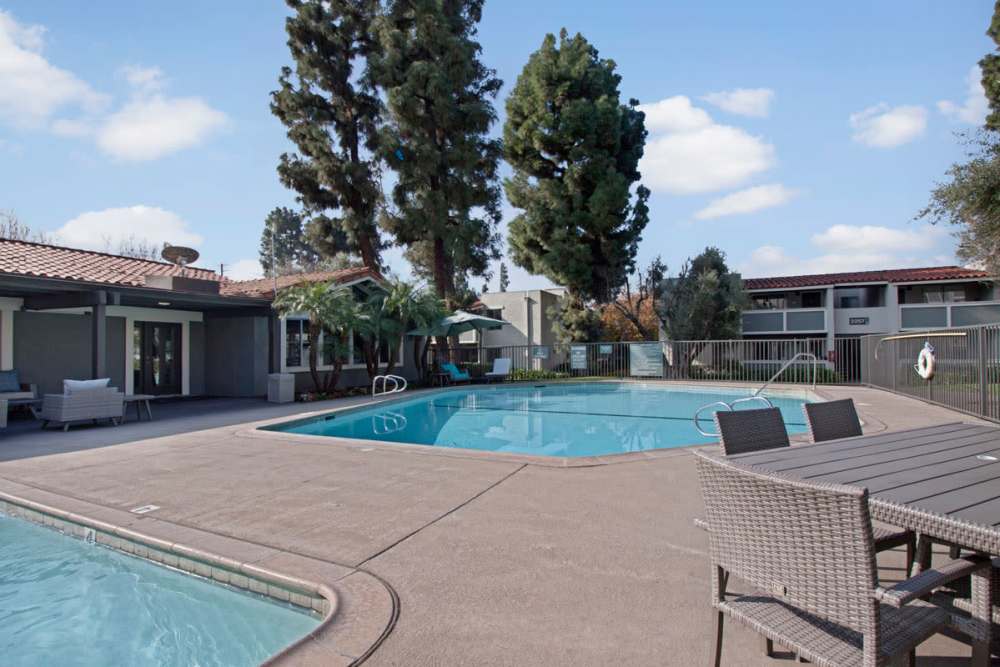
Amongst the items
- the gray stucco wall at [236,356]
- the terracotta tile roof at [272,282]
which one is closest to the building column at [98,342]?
the terracotta tile roof at [272,282]

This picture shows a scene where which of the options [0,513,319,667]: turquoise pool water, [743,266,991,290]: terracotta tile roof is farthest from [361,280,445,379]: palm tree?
[743,266,991,290]: terracotta tile roof

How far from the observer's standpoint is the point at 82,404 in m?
9.45

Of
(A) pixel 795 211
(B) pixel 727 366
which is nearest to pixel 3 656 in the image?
(A) pixel 795 211

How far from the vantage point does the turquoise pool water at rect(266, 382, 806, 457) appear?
9828 mm

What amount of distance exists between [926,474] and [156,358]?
1639 centimetres

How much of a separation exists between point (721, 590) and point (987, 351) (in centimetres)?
865

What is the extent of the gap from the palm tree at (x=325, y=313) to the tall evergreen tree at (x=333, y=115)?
26.1ft

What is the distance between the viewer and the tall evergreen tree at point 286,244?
5191 cm

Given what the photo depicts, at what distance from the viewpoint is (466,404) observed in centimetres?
1526

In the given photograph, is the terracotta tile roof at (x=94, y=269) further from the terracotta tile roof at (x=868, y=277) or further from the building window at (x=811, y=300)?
the building window at (x=811, y=300)

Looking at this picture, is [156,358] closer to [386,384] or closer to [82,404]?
[82,404]

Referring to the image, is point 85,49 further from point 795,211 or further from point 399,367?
point 795,211

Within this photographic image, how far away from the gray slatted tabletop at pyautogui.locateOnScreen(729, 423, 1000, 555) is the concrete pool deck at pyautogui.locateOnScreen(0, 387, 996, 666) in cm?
75

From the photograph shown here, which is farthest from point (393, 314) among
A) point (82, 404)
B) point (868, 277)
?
point (868, 277)
